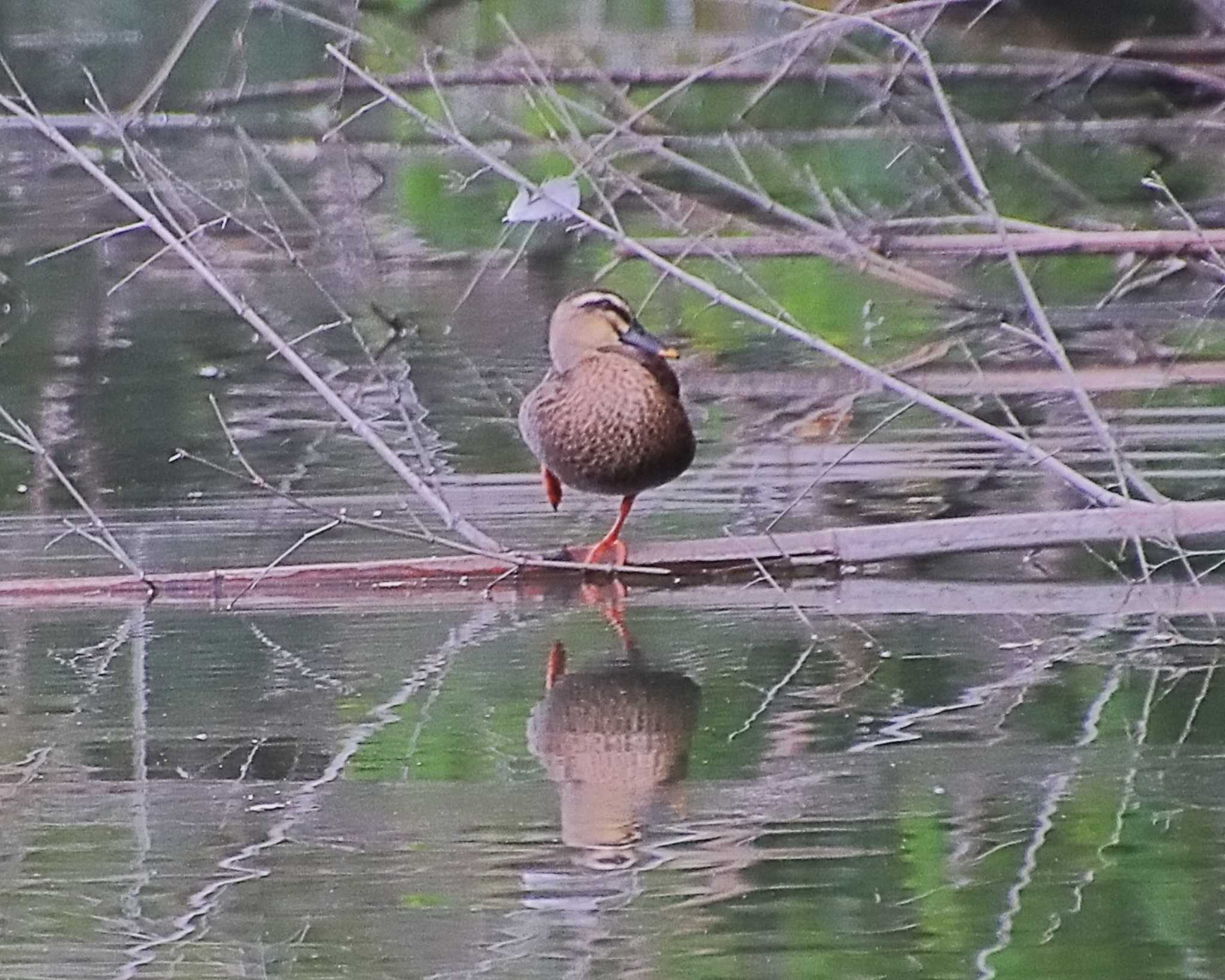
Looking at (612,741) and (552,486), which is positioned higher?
(552,486)

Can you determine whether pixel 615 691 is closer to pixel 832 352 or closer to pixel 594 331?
pixel 832 352

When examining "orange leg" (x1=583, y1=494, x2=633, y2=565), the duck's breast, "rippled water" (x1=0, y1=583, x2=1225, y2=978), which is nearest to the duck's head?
the duck's breast

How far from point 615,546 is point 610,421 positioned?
46 centimetres

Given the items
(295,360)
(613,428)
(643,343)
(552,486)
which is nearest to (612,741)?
(295,360)

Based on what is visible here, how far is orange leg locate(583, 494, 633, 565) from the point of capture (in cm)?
707

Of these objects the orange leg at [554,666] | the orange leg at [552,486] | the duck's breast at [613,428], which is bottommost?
the orange leg at [554,666]

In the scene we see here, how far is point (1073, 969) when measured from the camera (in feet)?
14.3

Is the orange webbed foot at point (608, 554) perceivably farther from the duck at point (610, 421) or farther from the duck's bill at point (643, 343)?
the duck's bill at point (643, 343)

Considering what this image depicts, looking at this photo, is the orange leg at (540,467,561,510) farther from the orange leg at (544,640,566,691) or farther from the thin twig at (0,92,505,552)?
the orange leg at (544,640,566,691)

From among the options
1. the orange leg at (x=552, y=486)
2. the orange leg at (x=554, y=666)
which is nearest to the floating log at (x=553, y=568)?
the orange leg at (x=554, y=666)

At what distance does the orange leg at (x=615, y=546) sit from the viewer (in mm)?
7070

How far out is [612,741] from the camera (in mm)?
5750

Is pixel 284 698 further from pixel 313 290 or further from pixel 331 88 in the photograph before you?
pixel 331 88

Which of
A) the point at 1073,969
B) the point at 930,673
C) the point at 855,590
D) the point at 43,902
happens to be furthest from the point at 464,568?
the point at 1073,969
